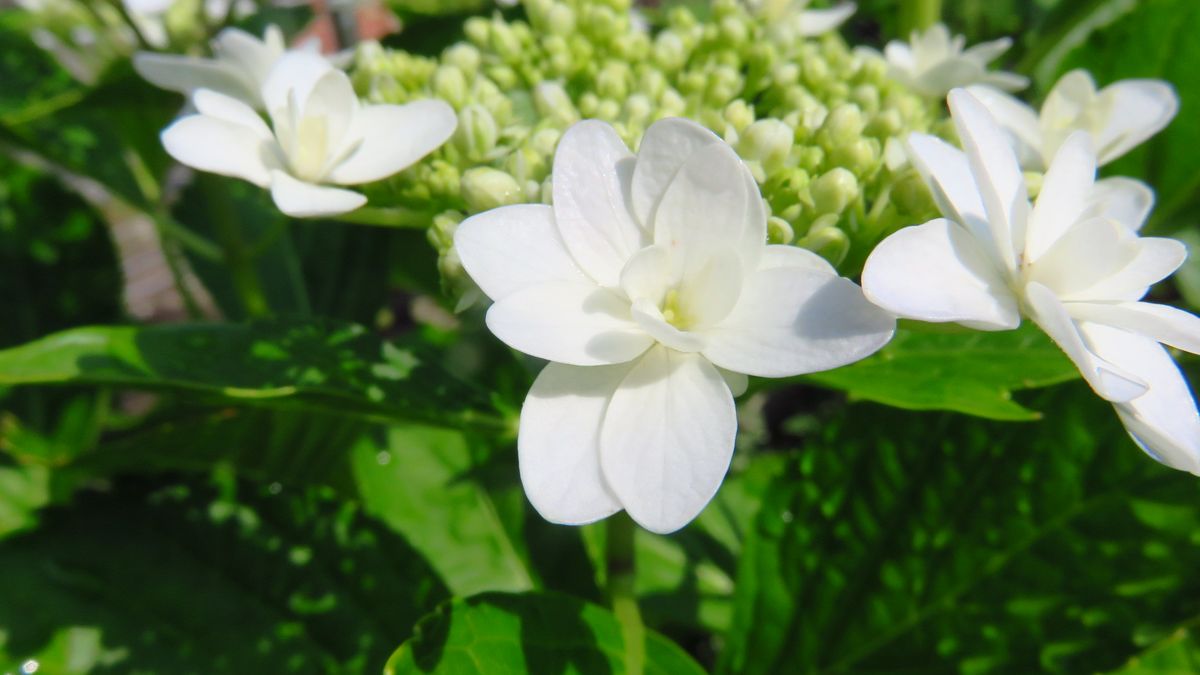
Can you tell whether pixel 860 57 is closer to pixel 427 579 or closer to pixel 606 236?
pixel 606 236

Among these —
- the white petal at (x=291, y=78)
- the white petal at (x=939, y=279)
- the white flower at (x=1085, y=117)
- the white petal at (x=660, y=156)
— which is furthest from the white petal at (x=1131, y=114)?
the white petal at (x=291, y=78)

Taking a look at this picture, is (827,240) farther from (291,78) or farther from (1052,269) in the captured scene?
(291,78)

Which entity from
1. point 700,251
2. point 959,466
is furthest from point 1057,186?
point 959,466

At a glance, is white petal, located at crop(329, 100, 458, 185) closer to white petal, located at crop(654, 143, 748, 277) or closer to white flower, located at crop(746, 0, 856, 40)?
white petal, located at crop(654, 143, 748, 277)

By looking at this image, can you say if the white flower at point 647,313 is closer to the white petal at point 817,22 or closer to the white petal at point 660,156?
the white petal at point 660,156

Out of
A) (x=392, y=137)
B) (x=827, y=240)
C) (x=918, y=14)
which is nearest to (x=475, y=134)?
(x=392, y=137)

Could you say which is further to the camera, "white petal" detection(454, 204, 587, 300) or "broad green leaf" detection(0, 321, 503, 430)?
"broad green leaf" detection(0, 321, 503, 430)

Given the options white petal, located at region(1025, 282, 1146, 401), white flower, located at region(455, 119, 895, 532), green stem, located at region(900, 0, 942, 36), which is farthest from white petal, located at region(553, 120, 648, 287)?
green stem, located at region(900, 0, 942, 36)

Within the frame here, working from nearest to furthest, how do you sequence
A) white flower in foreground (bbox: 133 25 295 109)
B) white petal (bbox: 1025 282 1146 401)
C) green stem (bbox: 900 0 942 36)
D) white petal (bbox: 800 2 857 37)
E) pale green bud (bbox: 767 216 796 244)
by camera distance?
white petal (bbox: 1025 282 1146 401) < pale green bud (bbox: 767 216 796 244) < white flower in foreground (bbox: 133 25 295 109) < white petal (bbox: 800 2 857 37) < green stem (bbox: 900 0 942 36)
